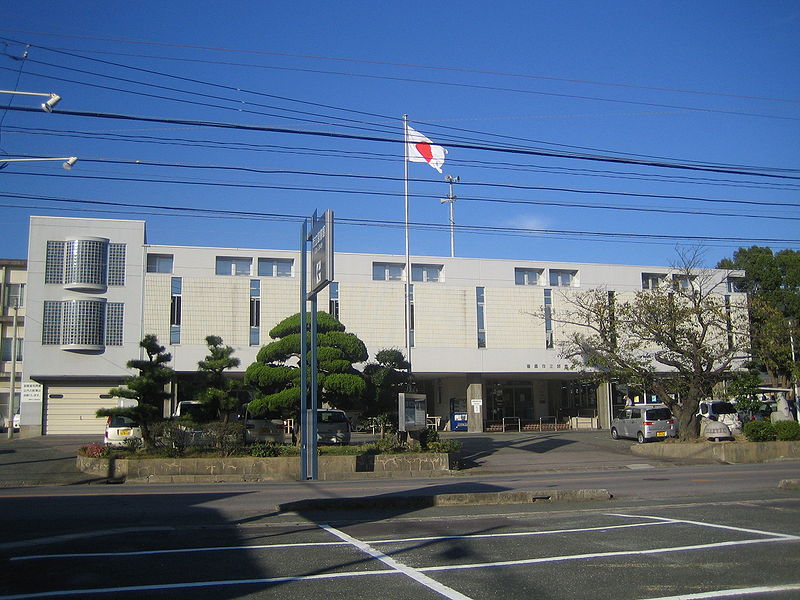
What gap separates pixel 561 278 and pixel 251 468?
109 feet

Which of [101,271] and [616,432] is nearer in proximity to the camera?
[616,432]

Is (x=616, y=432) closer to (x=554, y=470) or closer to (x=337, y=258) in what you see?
(x=554, y=470)

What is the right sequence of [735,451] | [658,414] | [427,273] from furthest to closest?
[427,273]
[658,414]
[735,451]

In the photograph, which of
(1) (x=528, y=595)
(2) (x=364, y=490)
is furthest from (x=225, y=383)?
(1) (x=528, y=595)

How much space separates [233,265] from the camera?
Answer: 4656cm

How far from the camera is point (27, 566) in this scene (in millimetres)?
8555

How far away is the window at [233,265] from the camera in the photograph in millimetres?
46250

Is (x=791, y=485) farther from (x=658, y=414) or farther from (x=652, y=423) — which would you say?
(x=658, y=414)

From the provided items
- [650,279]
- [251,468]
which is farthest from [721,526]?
[650,279]

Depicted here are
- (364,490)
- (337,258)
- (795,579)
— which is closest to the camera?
(795,579)

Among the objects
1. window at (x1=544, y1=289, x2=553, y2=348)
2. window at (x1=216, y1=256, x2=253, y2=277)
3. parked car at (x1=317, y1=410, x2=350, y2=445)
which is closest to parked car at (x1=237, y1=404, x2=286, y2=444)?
parked car at (x1=317, y1=410, x2=350, y2=445)

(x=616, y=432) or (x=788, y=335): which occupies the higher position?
(x=788, y=335)

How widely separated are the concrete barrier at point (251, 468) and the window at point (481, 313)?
23789mm

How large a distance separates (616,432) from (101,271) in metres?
30.3
